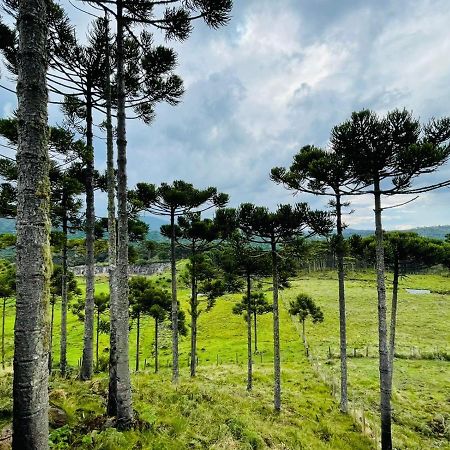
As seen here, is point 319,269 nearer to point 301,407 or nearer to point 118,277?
point 301,407

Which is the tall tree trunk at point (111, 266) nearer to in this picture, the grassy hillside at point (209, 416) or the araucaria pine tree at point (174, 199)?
the grassy hillside at point (209, 416)

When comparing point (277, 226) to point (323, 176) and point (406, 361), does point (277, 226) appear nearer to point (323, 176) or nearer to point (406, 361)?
point (323, 176)

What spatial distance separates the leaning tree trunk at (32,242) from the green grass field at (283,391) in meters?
2.82

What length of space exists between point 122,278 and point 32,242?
12.6ft

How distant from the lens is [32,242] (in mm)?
3168

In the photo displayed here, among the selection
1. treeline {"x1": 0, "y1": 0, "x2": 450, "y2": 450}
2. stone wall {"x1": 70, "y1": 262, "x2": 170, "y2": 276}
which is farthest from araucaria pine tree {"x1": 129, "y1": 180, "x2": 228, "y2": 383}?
stone wall {"x1": 70, "y1": 262, "x2": 170, "y2": 276}

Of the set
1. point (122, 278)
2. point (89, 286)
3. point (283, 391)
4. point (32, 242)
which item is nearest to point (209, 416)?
point (122, 278)

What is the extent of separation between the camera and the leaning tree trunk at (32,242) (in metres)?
3.05

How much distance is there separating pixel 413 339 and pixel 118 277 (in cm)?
4087

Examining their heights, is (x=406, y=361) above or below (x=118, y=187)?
below

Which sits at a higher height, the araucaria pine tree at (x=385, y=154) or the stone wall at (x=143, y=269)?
the araucaria pine tree at (x=385, y=154)

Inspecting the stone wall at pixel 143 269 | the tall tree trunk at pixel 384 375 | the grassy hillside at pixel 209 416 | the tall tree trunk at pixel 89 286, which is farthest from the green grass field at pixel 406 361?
the stone wall at pixel 143 269

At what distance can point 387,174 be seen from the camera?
12.2m

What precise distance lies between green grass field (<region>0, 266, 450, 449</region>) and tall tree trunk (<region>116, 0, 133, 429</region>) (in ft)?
1.93
